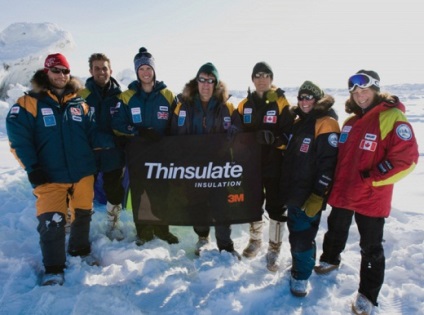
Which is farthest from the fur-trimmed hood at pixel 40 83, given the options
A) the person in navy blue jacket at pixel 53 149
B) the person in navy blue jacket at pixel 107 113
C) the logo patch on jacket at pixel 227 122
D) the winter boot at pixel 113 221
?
the logo patch on jacket at pixel 227 122

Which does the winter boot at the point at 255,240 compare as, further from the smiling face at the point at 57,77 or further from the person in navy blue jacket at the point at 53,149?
the smiling face at the point at 57,77

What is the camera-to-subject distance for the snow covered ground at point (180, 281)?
2570 mm

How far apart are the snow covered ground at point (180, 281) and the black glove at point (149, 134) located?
4.20ft

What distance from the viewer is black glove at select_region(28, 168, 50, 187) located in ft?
9.05

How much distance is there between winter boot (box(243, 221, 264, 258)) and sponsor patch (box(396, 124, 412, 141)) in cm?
182

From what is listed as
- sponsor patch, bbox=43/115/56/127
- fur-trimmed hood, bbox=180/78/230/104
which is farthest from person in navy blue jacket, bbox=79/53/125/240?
fur-trimmed hood, bbox=180/78/230/104

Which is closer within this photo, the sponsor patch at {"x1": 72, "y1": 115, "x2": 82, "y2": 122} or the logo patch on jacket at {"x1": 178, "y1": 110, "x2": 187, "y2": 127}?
the sponsor patch at {"x1": 72, "y1": 115, "x2": 82, "y2": 122}

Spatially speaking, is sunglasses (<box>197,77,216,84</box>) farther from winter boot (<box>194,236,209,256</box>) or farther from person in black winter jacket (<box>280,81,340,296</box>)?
winter boot (<box>194,236,209,256</box>)

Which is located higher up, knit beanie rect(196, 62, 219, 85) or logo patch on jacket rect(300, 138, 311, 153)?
knit beanie rect(196, 62, 219, 85)

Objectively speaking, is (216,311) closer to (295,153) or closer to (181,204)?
(181,204)

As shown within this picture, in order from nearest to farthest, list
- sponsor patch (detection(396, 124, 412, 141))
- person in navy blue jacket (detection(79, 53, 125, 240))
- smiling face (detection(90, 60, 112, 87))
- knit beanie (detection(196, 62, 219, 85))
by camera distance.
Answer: sponsor patch (detection(396, 124, 412, 141))
knit beanie (detection(196, 62, 219, 85))
person in navy blue jacket (detection(79, 53, 125, 240))
smiling face (detection(90, 60, 112, 87))

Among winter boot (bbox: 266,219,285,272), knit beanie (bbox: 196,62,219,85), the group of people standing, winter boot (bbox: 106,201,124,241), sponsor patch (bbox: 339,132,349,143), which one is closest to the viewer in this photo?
the group of people standing

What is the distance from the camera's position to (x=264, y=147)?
346cm

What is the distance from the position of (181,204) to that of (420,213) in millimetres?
4029
